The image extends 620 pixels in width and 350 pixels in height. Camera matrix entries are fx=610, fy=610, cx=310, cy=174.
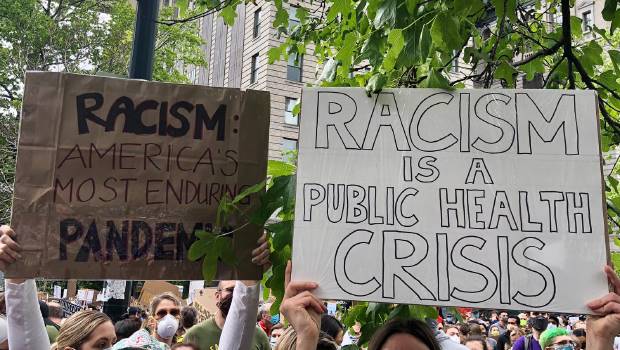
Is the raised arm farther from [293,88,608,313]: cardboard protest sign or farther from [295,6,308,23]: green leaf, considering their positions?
[295,6,308,23]: green leaf

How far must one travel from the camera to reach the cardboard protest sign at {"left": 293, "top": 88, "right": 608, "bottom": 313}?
2.18m

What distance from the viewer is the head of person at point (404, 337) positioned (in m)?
2.34

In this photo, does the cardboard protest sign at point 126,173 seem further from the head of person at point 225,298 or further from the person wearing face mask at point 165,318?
the person wearing face mask at point 165,318

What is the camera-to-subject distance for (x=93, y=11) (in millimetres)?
18938

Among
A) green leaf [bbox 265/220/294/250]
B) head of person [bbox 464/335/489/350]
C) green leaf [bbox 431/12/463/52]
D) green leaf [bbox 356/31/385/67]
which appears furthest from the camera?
head of person [bbox 464/335/489/350]

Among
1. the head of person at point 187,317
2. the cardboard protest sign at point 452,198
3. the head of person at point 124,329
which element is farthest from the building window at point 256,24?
the cardboard protest sign at point 452,198

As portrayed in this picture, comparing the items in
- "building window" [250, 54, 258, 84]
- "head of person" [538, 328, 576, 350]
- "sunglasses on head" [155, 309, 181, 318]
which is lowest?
"head of person" [538, 328, 576, 350]

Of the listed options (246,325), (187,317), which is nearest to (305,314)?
(246,325)

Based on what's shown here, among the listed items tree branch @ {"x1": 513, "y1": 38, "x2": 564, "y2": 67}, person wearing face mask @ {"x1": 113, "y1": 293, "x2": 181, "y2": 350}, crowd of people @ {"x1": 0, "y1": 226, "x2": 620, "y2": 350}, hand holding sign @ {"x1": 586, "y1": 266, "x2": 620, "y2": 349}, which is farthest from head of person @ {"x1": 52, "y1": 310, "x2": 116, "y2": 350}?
tree branch @ {"x1": 513, "y1": 38, "x2": 564, "y2": 67}

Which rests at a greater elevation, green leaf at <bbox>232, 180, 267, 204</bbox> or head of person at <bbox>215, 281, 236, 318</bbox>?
green leaf at <bbox>232, 180, 267, 204</bbox>

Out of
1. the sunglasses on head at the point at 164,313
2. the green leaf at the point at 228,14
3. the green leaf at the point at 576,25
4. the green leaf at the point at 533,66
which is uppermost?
the green leaf at the point at 228,14

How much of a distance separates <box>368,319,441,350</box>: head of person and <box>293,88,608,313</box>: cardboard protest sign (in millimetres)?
257

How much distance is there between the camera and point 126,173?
2.70 m

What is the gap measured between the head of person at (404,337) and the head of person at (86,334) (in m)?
1.96
